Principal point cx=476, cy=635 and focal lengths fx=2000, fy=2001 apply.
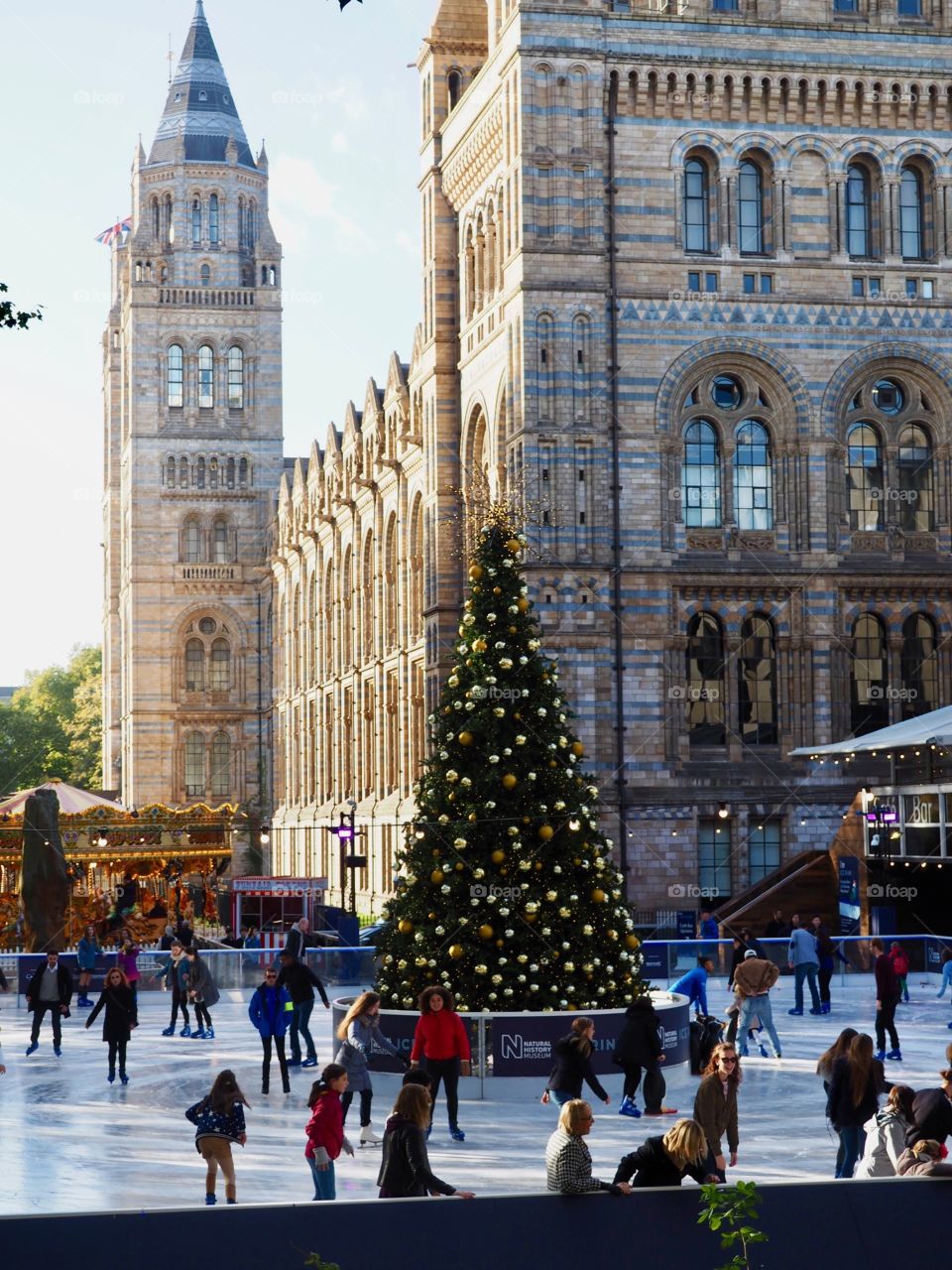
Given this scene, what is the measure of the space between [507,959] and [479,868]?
3.49 feet

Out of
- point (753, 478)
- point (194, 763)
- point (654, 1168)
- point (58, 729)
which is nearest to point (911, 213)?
point (753, 478)

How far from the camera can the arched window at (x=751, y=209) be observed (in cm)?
4684

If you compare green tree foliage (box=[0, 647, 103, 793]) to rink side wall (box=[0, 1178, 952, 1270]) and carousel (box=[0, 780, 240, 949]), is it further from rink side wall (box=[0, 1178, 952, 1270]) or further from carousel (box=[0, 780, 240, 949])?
rink side wall (box=[0, 1178, 952, 1270])

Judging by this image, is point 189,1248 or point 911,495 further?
point 911,495

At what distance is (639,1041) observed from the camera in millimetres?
19969

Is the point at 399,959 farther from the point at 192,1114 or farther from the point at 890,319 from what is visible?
the point at 890,319

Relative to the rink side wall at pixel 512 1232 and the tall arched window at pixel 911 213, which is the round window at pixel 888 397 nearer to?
the tall arched window at pixel 911 213

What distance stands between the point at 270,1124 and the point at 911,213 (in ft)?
111

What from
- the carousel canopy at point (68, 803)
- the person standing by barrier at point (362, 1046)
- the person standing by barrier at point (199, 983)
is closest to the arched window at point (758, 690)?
the carousel canopy at point (68, 803)

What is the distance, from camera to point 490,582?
23.7 m

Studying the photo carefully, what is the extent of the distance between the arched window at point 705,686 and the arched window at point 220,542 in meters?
50.8

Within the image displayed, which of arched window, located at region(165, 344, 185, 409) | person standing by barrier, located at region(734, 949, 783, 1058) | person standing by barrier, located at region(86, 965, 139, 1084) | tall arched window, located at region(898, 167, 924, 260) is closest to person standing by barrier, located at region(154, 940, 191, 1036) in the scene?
person standing by barrier, located at region(86, 965, 139, 1084)

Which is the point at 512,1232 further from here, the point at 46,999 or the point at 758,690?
the point at 758,690

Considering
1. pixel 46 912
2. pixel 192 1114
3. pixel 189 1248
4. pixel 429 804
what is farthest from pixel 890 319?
pixel 189 1248
